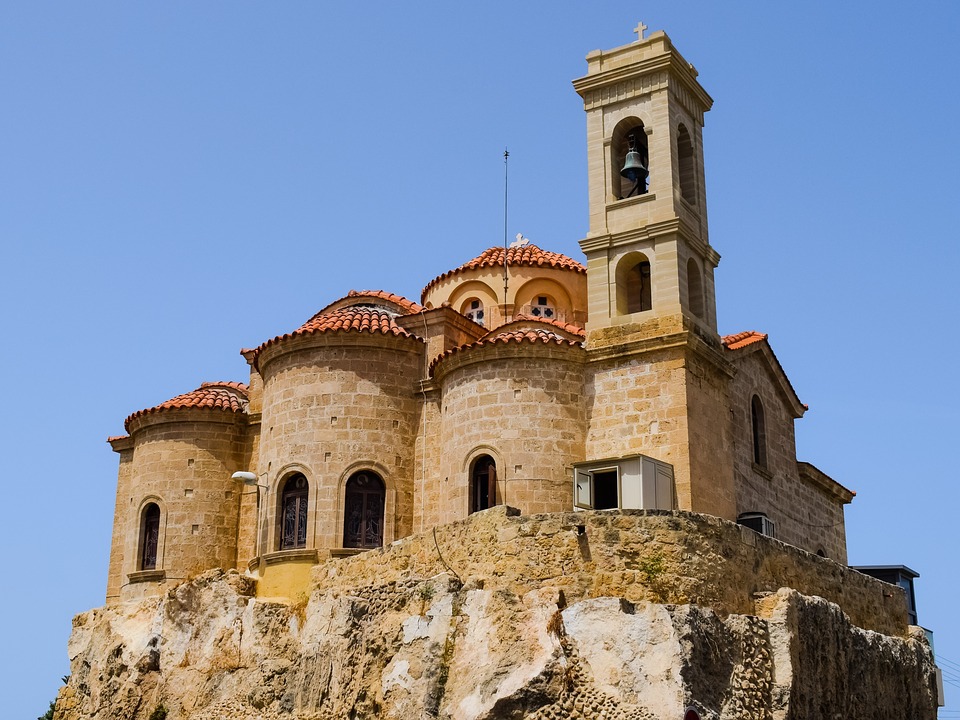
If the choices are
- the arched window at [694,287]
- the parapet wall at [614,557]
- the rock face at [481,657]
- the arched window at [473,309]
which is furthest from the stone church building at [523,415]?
the arched window at [473,309]

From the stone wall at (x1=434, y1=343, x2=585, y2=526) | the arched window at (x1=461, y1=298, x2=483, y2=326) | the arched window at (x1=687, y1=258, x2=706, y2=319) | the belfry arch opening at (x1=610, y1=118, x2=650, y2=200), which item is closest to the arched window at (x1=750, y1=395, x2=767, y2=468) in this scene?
the arched window at (x1=687, y1=258, x2=706, y2=319)

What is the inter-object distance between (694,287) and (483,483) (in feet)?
19.3

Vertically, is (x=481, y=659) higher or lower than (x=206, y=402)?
lower

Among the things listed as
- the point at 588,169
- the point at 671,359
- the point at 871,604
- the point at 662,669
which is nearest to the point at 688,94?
the point at 588,169

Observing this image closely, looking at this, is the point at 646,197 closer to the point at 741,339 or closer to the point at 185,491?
the point at 741,339

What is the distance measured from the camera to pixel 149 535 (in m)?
25.6

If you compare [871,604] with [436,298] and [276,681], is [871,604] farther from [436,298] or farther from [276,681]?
[436,298]

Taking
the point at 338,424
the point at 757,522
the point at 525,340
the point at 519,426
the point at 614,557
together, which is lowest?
the point at 614,557

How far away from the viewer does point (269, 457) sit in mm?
23750

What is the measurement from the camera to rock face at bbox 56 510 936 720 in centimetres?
1673

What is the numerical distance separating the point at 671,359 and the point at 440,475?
491 cm

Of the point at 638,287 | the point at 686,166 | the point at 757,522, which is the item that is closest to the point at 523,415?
the point at 638,287

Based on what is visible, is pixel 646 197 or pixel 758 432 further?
pixel 758 432

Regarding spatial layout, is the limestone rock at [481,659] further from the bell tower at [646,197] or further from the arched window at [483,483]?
the bell tower at [646,197]
